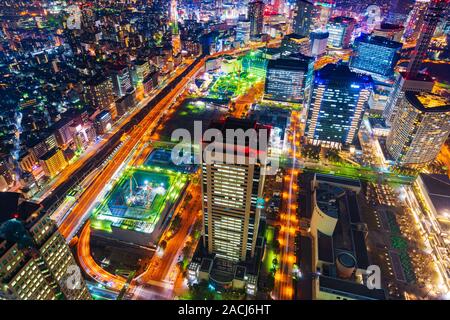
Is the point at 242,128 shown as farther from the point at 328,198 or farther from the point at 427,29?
the point at 427,29

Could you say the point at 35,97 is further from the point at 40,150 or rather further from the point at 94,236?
the point at 94,236

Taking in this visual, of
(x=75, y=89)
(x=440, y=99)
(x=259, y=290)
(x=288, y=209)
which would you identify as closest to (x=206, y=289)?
(x=259, y=290)

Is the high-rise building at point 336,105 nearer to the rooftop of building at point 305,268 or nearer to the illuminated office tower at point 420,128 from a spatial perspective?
the illuminated office tower at point 420,128

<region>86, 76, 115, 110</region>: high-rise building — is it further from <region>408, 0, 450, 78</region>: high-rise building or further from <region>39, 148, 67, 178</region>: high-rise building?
<region>408, 0, 450, 78</region>: high-rise building

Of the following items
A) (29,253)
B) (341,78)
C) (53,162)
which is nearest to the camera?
(29,253)

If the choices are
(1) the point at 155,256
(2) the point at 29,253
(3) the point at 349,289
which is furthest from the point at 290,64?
(2) the point at 29,253
